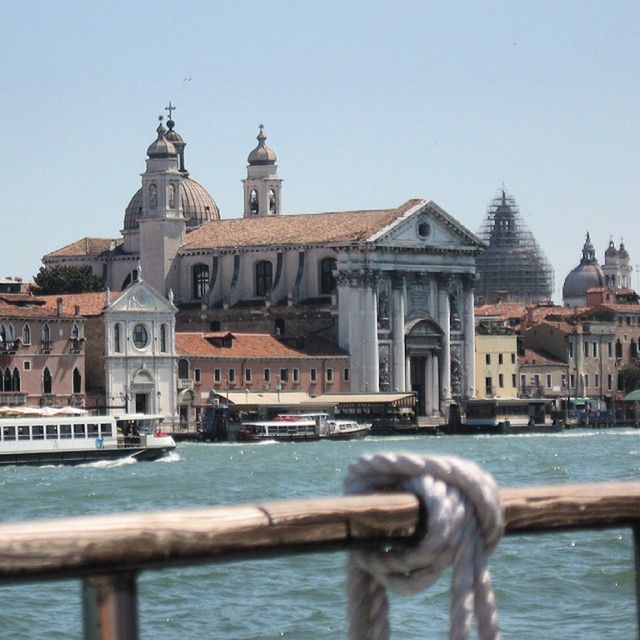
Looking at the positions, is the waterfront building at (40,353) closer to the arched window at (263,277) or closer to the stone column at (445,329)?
the arched window at (263,277)

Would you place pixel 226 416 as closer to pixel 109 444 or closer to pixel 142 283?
pixel 142 283

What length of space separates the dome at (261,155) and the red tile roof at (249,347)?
37.1 ft

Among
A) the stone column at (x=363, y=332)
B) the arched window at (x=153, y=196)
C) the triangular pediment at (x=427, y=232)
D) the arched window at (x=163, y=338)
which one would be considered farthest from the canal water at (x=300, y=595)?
the arched window at (x=153, y=196)

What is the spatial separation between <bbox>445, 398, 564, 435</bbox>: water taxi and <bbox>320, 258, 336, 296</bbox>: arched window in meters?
5.89

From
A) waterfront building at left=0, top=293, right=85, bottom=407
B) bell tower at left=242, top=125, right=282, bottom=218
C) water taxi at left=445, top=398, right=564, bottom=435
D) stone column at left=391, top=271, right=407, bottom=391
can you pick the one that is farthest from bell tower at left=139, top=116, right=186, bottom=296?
waterfront building at left=0, top=293, right=85, bottom=407

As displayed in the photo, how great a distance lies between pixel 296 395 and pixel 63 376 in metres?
8.70

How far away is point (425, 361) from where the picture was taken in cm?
6812

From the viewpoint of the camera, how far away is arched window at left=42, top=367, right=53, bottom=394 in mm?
55781

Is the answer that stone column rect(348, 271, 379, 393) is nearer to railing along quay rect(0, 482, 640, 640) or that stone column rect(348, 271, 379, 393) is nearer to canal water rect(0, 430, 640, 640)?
canal water rect(0, 430, 640, 640)

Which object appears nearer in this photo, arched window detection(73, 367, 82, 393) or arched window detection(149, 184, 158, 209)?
arched window detection(73, 367, 82, 393)

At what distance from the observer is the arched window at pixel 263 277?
6850 cm

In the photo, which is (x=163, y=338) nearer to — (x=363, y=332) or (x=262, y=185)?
(x=363, y=332)

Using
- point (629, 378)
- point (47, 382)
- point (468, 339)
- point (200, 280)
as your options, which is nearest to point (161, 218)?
point (200, 280)

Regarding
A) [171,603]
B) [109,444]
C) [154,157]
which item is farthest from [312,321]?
[171,603]
